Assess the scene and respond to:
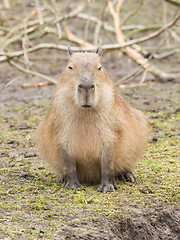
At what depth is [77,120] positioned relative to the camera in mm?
3297

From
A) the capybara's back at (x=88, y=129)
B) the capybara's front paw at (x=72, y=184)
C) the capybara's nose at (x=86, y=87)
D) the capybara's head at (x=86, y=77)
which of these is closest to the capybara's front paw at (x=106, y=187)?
the capybara's back at (x=88, y=129)

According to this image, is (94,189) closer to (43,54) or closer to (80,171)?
(80,171)

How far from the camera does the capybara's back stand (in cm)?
320

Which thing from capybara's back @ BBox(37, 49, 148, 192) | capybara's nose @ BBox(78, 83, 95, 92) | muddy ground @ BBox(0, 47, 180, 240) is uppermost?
capybara's nose @ BBox(78, 83, 95, 92)

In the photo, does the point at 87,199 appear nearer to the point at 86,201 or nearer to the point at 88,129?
the point at 86,201

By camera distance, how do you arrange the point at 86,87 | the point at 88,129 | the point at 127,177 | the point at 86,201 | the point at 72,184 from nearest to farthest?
the point at 86,87, the point at 86,201, the point at 88,129, the point at 72,184, the point at 127,177

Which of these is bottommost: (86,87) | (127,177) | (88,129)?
(127,177)

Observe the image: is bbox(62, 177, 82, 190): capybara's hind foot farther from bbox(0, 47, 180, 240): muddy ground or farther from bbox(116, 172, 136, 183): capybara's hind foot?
bbox(116, 172, 136, 183): capybara's hind foot

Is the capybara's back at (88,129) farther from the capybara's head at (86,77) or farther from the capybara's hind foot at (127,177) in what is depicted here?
the capybara's hind foot at (127,177)

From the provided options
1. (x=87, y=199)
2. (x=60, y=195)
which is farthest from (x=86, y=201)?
(x=60, y=195)

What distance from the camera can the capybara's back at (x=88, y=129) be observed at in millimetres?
3197

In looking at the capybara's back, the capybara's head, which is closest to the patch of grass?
the capybara's back

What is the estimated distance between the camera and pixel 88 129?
3295mm

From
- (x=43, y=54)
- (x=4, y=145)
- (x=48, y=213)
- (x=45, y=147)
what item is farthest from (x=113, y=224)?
(x=43, y=54)
